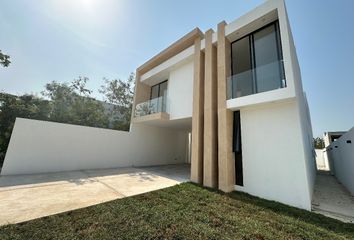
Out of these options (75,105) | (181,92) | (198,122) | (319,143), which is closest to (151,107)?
(181,92)

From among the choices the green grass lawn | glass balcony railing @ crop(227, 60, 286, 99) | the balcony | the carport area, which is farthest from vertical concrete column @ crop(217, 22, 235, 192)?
the balcony

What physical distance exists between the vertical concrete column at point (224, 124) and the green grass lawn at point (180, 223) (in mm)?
1408

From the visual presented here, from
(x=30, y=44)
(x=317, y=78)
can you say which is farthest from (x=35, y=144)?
(x=317, y=78)

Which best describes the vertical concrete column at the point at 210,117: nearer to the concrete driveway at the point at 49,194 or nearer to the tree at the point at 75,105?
the concrete driveway at the point at 49,194

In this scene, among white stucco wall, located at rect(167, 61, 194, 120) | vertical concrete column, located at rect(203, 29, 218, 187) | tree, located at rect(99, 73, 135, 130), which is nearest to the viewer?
vertical concrete column, located at rect(203, 29, 218, 187)

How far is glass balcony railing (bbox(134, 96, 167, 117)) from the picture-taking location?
10.3m

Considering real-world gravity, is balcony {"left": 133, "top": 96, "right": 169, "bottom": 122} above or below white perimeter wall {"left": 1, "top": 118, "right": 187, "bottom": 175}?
above

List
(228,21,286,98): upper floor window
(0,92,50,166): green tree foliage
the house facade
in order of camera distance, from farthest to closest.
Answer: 1. (0,92,50,166): green tree foliage
2. (228,21,286,98): upper floor window
3. the house facade

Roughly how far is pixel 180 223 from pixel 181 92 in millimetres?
7234

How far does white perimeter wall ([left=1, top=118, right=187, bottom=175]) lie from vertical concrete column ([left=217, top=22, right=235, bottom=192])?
7149 mm

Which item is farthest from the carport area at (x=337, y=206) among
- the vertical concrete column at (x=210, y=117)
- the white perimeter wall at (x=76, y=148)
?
the white perimeter wall at (x=76, y=148)

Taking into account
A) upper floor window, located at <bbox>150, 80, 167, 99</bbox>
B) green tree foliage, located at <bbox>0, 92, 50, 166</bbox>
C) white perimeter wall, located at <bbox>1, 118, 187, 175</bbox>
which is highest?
upper floor window, located at <bbox>150, 80, 167, 99</bbox>

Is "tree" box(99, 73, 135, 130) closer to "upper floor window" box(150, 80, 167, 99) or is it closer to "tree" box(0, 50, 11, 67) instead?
"upper floor window" box(150, 80, 167, 99)

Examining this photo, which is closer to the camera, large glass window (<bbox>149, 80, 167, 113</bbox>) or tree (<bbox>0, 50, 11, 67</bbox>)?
tree (<bbox>0, 50, 11, 67</bbox>)
